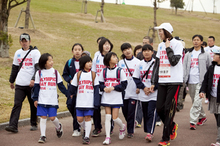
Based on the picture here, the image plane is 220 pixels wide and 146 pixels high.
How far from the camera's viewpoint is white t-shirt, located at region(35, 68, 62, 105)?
653 cm

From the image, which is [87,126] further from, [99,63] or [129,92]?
[99,63]

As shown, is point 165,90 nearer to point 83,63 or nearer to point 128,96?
point 128,96

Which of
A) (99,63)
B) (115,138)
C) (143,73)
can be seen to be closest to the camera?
(115,138)

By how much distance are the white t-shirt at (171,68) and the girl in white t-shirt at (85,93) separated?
4.34 ft

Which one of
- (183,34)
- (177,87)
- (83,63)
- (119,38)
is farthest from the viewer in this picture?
(183,34)

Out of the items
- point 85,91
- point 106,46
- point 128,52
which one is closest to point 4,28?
point 106,46

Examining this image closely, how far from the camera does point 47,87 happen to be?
21.6 feet

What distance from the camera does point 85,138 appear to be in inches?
249

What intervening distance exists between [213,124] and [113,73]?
138 inches

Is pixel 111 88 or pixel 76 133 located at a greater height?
pixel 111 88

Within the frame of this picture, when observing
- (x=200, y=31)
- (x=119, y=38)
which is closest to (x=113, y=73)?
(x=119, y=38)

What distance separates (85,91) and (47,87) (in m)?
0.82

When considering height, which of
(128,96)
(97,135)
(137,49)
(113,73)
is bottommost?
(97,135)

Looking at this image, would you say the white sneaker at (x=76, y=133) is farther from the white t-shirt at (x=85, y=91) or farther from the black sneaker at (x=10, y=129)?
the black sneaker at (x=10, y=129)
